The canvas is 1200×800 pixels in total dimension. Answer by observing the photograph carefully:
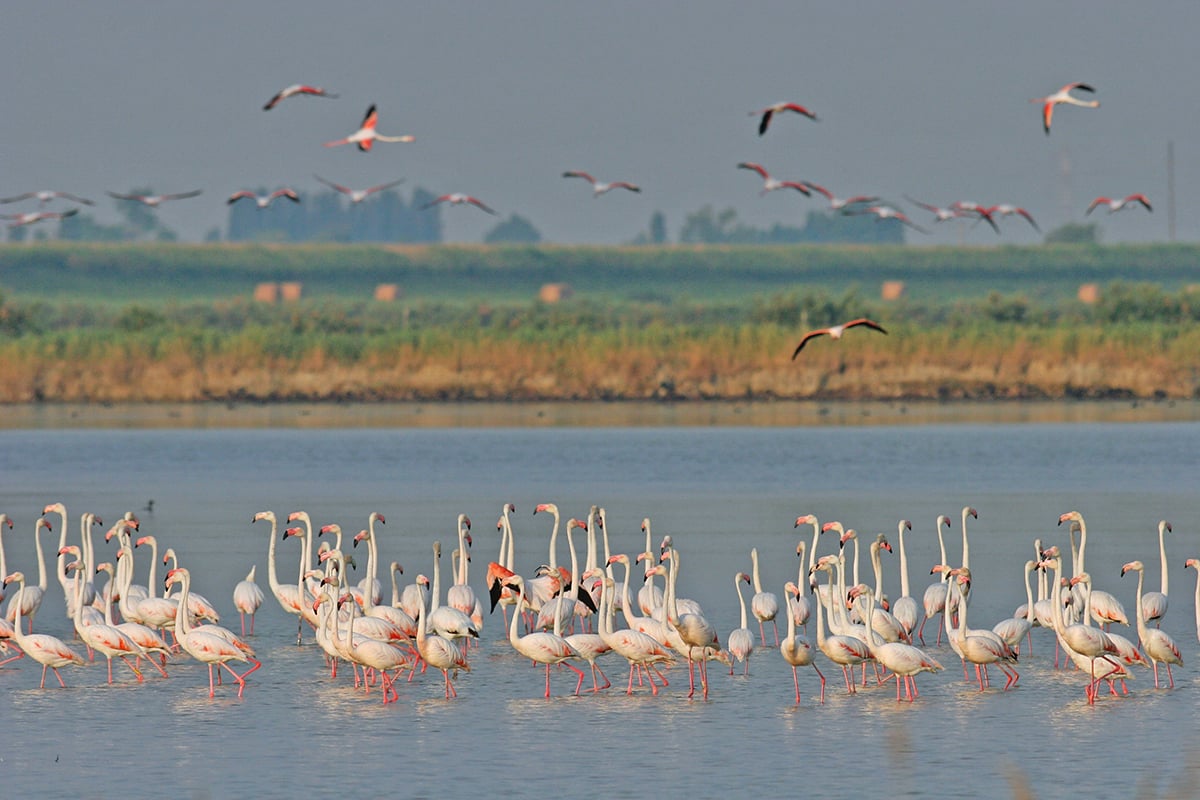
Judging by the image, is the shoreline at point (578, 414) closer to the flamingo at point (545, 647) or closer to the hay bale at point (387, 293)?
the flamingo at point (545, 647)

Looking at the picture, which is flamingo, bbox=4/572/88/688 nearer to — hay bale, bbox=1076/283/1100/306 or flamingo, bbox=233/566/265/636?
flamingo, bbox=233/566/265/636

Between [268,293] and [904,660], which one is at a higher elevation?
[268,293]

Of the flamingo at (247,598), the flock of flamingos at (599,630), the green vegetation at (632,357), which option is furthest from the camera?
the green vegetation at (632,357)

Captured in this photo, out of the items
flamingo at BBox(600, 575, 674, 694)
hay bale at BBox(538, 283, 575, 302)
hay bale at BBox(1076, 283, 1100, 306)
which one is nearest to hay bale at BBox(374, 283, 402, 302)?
hay bale at BBox(538, 283, 575, 302)

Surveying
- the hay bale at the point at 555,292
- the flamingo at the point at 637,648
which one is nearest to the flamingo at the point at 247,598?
the flamingo at the point at 637,648

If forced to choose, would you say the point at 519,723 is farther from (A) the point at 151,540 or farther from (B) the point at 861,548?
(B) the point at 861,548

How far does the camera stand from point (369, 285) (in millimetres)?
131750

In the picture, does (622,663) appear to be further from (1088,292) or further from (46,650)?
(1088,292)

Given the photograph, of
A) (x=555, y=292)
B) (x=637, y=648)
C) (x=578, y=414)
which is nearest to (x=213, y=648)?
(x=637, y=648)

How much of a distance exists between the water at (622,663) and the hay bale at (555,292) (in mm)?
84505

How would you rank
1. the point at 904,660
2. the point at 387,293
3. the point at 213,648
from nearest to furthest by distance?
the point at 904,660
the point at 213,648
the point at 387,293

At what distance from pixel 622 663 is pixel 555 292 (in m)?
107

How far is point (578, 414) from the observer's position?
153 feet

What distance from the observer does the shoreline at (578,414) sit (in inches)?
1682
